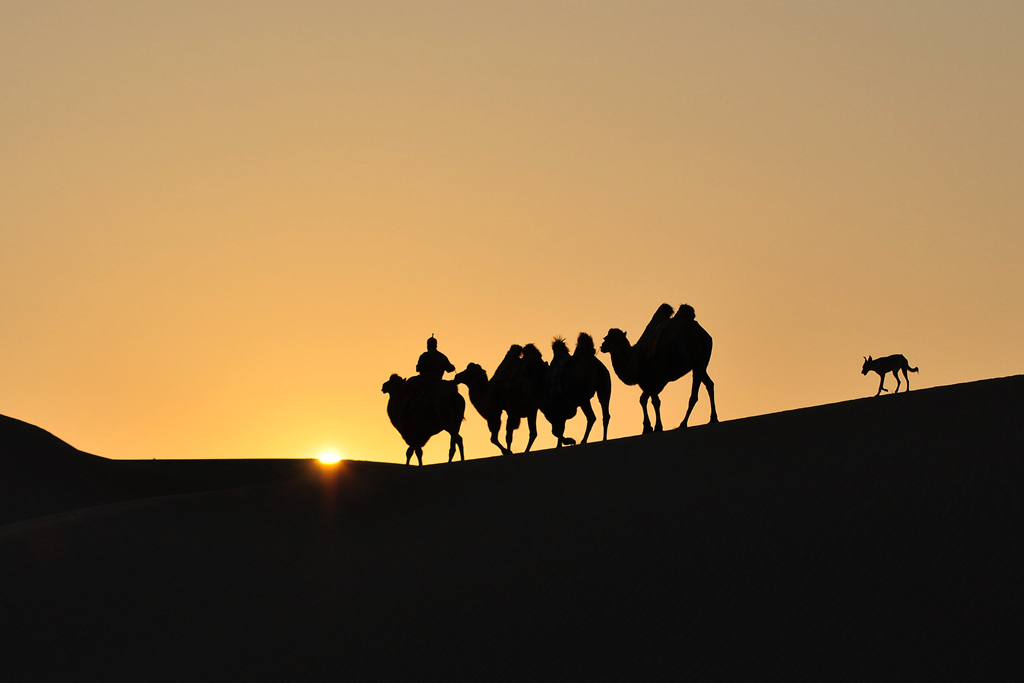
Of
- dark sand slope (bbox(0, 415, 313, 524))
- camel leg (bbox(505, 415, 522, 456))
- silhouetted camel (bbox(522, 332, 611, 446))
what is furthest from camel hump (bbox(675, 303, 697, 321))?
dark sand slope (bbox(0, 415, 313, 524))

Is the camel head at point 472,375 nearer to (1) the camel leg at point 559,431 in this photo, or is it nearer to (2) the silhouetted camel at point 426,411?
(2) the silhouetted camel at point 426,411

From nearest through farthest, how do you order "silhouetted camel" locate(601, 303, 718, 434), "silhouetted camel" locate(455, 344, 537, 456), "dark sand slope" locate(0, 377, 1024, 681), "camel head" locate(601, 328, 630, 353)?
"dark sand slope" locate(0, 377, 1024, 681) → "silhouetted camel" locate(601, 303, 718, 434) → "camel head" locate(601, 328, 630, 353) → "silhouetted camel" locate(455, 344, 537, 456)

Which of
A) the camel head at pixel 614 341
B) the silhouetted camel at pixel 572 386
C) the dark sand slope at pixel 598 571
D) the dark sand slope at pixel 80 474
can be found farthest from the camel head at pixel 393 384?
the dark sand slope at pixel 80 474

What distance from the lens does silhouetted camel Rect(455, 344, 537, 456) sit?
2039 cm

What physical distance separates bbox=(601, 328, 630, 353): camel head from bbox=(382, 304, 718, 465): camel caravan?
1 cm

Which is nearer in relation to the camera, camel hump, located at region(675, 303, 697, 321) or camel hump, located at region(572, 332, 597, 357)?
camel hump, located at region(675, 303, 697, 321)

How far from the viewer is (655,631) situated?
9219mm

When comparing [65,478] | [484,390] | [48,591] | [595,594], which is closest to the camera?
[595,594]

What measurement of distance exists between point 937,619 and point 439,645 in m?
3.61

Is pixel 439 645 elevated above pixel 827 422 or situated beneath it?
situated beneath

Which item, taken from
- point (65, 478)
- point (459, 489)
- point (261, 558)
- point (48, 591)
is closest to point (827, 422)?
point (459, 489)

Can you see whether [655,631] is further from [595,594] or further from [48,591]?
[48,591]

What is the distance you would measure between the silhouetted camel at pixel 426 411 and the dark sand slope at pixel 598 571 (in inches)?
236

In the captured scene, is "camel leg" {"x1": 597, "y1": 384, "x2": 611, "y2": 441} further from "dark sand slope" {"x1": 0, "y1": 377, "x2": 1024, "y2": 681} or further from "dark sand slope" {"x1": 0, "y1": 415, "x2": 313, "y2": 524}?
"dark sand slope" {"x1": 0, "y1": 415, "x2": 313, "y2": 524}
